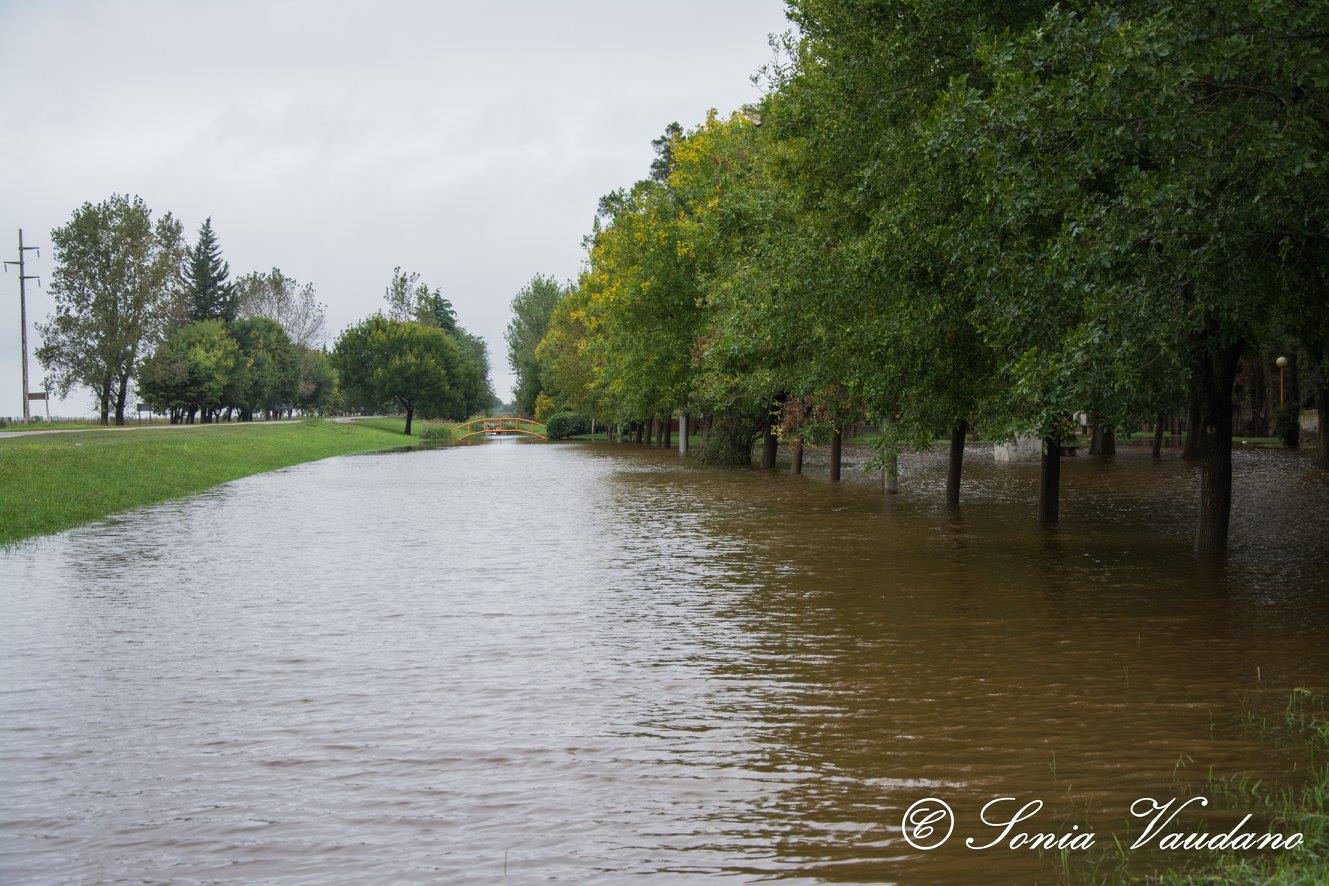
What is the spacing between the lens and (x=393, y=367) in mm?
95812

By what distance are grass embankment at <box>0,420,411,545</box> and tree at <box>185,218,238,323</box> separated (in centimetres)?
5136

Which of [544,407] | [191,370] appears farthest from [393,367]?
[191,370]

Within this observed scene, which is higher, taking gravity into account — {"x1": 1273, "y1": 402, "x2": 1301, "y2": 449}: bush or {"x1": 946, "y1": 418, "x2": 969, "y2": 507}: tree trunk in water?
{"x1": 1273, "y1": 402, "x2": 1301, "y2": 449}: bush

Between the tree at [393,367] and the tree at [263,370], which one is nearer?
the tree at [263,370]

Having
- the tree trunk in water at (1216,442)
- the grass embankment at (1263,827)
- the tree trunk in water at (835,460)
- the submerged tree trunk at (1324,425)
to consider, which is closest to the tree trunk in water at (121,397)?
the tree trunk in water at (835,460)

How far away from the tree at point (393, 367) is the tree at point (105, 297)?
24.9 metres

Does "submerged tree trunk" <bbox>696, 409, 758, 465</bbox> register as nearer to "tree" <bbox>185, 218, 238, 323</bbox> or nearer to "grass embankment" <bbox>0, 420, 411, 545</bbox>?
"grass embankment" <bbox>0, 420, 411, 545</bbox>

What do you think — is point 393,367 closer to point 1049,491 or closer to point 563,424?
point 563,424

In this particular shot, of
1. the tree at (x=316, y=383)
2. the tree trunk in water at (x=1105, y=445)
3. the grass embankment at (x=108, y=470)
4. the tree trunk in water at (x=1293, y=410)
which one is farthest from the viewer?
the tree at (x=316, y=383)

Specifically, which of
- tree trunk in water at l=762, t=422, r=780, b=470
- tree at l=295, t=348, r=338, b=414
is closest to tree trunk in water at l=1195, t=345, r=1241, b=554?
tree trunk in water at l=762, t=422, r=780, b=470
